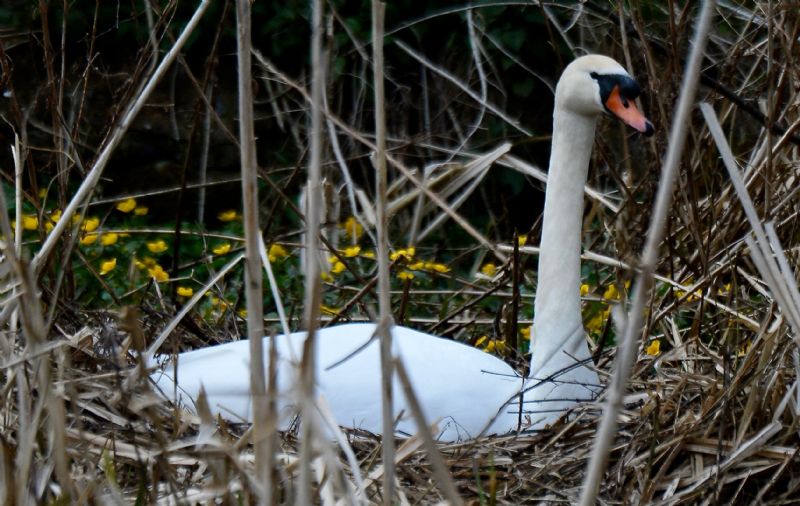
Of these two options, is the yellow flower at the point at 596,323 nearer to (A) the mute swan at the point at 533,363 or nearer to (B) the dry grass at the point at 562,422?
(B) the dry grass at the point at 562,422

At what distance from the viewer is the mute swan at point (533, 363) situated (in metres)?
2.94

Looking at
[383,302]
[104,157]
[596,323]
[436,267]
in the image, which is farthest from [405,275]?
[383,302]

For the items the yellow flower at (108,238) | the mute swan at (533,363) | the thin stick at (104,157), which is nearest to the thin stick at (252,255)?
the thin stick at (104,157)

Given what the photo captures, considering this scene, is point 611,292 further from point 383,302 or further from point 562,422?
point 383,302

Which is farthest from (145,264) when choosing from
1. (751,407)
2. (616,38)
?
(751,407)

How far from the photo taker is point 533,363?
3.04 metres

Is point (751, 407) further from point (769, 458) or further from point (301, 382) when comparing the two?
point (301, 382)

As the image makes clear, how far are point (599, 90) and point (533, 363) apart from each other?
66 cm

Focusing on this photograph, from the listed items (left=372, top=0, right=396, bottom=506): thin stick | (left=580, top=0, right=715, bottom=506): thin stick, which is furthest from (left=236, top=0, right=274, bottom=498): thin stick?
A: (left=580, top=0, right=715, bottom=506): thin stick

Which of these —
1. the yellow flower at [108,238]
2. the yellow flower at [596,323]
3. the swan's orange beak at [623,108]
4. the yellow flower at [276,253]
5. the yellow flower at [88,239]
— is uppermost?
the swan's orange beak at [623,108]

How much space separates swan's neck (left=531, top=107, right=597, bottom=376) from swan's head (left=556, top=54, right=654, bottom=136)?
4 centimetres

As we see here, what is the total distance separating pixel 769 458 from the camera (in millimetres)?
2277

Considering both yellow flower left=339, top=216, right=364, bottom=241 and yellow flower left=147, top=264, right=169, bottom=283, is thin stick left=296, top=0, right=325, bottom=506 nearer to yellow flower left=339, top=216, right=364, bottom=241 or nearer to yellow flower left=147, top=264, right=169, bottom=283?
yellow flower left=147, top=264, right=169, bottom=283

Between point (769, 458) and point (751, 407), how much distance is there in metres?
0.09
